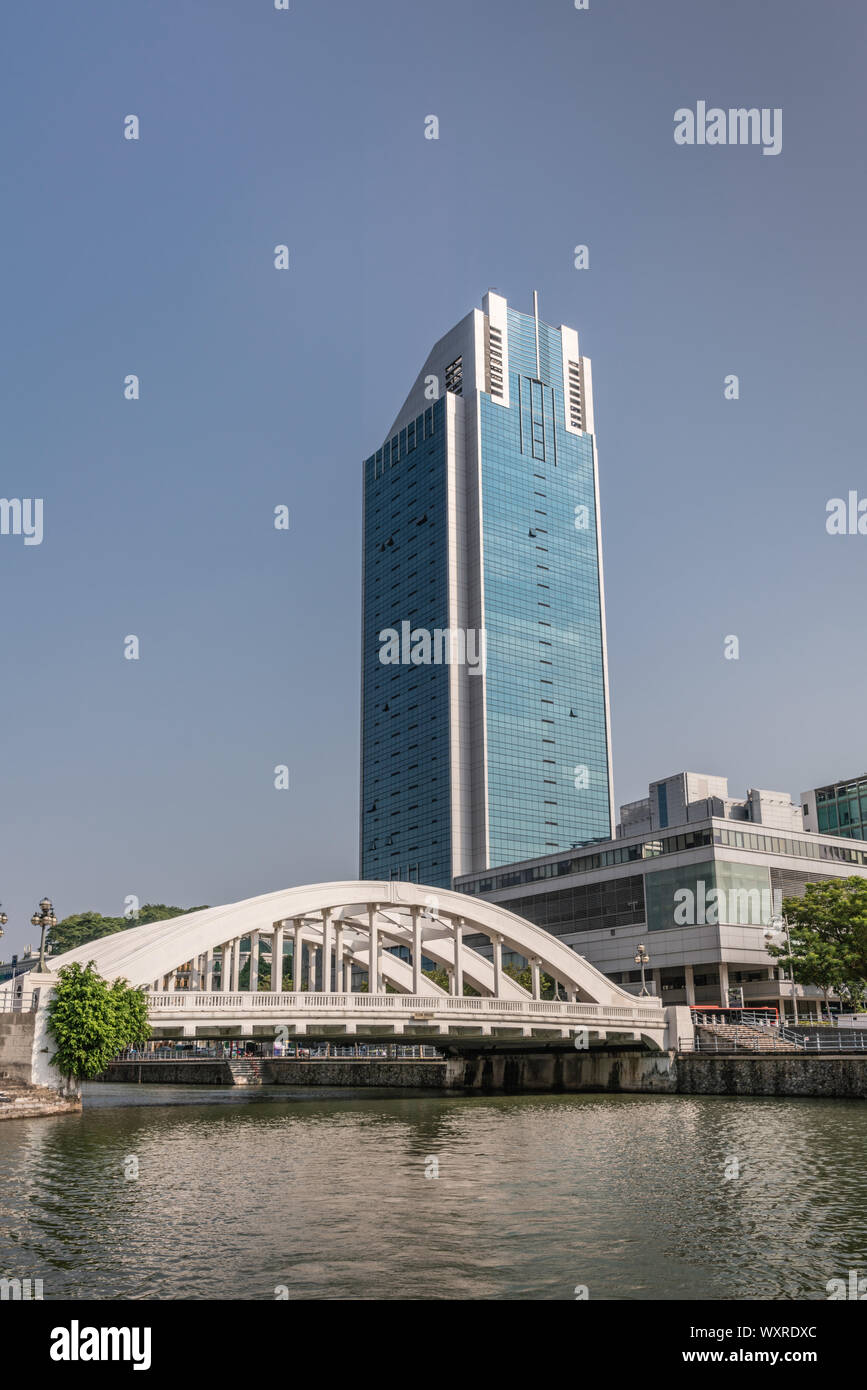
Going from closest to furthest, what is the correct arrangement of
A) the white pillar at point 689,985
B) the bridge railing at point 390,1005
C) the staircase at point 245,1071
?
the bridge railing at point 390,1005, the staircase at point 245,1071, the white pillar at point 689,985

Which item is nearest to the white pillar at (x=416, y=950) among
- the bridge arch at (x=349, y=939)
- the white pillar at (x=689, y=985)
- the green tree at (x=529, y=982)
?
the bridge arch at (x=349, y=939)

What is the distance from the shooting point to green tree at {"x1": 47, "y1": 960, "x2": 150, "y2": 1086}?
40.1 m

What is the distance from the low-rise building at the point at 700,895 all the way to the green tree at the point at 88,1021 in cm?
4845

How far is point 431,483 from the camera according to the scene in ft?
566

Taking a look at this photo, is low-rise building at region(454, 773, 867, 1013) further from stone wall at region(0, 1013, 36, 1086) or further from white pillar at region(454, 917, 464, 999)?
stone wall at region(0, 1013, 36, 1086)

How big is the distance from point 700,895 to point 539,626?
8182cm

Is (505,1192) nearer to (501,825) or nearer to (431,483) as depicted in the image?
(501,825)

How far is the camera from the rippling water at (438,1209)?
15.2 meters

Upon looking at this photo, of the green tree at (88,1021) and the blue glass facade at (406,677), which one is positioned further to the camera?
the blue glass facade at (406,677)

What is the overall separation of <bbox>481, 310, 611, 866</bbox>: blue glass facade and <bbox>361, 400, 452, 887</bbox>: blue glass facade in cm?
767

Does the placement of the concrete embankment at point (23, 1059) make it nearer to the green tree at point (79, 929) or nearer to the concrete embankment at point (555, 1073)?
the concrete embankment at point (555, 1073)

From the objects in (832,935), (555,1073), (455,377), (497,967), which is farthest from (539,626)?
(497,967)

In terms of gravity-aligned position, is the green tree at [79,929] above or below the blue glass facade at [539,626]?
below

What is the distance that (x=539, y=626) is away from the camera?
165 m
